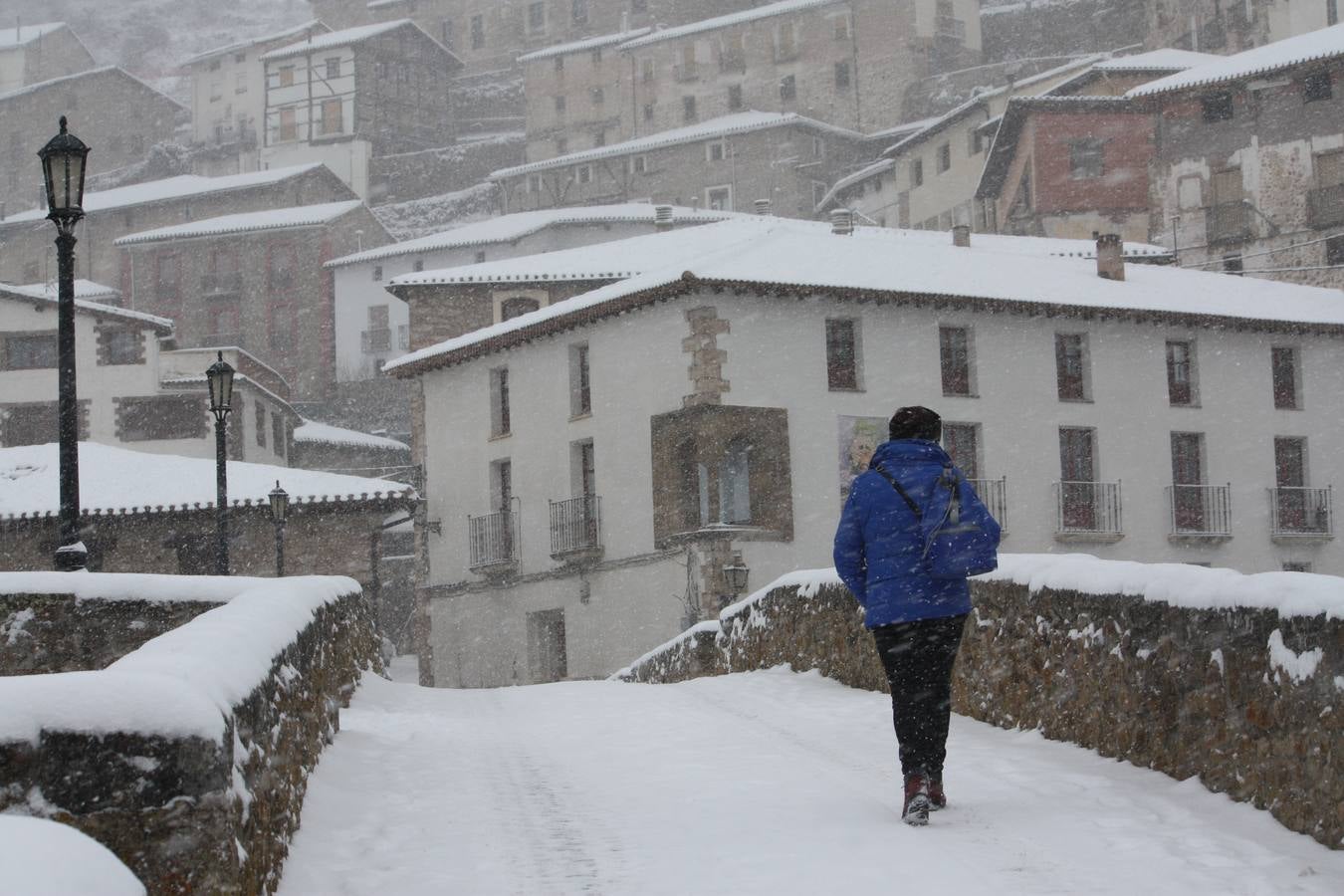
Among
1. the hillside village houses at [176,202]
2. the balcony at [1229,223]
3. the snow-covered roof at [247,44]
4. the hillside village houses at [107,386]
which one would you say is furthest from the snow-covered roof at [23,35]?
the balcony at [1229,223]

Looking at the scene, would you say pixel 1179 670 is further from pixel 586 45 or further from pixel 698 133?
pixel 586 45

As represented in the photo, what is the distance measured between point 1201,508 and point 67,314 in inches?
1108

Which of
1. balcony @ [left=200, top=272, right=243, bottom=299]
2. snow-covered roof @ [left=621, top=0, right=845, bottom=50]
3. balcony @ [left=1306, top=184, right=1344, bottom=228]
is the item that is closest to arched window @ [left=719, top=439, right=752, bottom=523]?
balcony @ [left=1306, top=184, right=1344, bottom=228]

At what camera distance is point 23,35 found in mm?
100250

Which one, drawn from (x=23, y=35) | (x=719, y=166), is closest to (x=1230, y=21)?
(x=719, y=166)

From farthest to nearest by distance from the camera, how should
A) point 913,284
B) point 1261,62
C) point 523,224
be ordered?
point 523,224, point 1261,62, point 913,284

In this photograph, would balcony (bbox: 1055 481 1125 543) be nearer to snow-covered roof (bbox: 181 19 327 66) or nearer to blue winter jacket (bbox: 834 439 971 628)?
blue winter jacket (bbox: 834 439 971 628)

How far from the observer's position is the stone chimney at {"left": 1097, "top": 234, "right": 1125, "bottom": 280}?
36.2 m

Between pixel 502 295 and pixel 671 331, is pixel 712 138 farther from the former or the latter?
pixel 671 331

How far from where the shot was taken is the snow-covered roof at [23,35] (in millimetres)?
98688

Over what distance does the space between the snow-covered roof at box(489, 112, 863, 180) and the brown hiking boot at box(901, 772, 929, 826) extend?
62.7 m

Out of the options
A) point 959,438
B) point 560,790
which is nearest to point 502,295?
point 959,438

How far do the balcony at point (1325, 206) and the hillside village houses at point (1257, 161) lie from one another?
3cm

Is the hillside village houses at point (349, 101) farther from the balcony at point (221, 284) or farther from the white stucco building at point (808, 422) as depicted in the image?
the white stucco building at point (808, 422)
